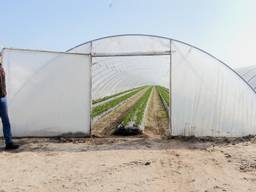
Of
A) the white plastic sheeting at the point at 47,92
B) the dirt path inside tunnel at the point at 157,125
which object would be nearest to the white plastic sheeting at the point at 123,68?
the dirt path inside tunnel at the point at 157,125

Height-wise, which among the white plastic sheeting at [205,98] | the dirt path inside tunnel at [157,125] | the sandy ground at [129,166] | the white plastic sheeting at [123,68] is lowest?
the sandy ground at [129,166]

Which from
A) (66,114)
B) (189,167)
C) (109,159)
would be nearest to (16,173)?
(109,159)

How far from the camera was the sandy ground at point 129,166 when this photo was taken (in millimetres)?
5098

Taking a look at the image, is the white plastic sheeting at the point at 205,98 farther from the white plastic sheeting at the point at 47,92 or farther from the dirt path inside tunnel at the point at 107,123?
the white plastic sheeting at the point at 47,92

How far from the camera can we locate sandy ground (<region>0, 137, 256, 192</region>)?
5.10 m

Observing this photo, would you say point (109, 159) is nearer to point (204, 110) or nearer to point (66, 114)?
point (66, 114)

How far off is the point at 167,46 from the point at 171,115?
167cm

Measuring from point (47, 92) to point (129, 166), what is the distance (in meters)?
3.82

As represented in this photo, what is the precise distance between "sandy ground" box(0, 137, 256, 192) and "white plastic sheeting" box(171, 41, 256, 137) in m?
0.85

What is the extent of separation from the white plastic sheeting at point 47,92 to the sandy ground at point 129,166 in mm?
681

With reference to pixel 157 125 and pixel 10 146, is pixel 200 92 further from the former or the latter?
pixel 10 146

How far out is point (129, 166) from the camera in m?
6.08

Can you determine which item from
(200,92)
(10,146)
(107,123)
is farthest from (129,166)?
(107,123)

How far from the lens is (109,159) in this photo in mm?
6598
